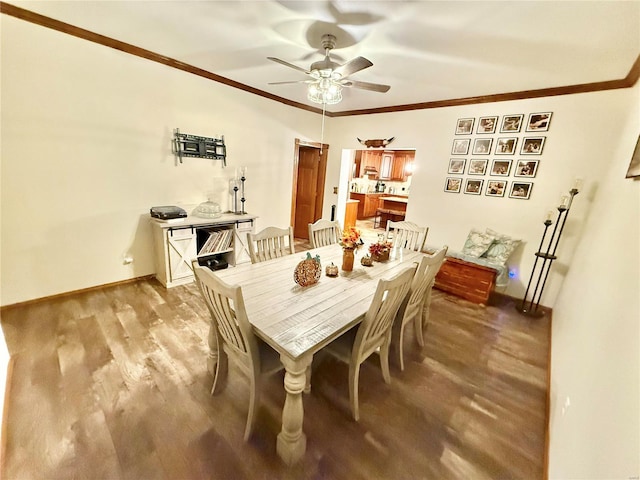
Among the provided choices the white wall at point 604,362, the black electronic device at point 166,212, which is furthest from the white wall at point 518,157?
the black electronic device at point 166,212

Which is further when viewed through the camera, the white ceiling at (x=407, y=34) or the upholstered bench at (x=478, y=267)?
the upholstered bench at (x=478, y=267)

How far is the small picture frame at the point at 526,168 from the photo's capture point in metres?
3.13

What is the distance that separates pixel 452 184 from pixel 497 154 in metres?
0.63

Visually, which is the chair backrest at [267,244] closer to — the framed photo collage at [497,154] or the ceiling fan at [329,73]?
the ceiling fan at [329,73]

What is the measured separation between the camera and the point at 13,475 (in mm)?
1213

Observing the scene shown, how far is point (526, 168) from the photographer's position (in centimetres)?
318

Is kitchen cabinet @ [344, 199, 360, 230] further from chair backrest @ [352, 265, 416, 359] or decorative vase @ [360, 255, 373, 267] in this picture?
chair backrest @ [352, 265, 416, 359]

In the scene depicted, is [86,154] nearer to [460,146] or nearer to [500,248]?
[460,146]

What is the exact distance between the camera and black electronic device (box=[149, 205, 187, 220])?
2.99 m

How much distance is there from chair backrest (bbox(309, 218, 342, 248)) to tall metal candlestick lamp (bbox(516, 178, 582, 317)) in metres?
2.33

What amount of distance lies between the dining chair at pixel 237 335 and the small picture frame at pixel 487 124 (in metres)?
3.76

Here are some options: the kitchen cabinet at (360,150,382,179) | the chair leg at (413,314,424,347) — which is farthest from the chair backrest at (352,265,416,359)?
the kitchen cabinet at (360,150,382,179)

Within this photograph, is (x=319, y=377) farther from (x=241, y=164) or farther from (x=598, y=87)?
(x=598, y=87)

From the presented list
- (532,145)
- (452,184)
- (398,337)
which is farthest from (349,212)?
(398,337)
